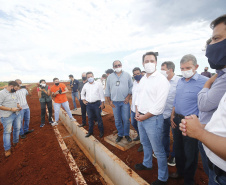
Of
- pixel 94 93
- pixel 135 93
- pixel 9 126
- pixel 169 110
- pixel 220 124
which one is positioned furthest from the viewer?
pixel 94 93

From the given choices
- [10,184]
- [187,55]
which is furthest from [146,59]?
[10,184]

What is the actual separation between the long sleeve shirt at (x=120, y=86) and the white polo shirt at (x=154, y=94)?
3.87 feet

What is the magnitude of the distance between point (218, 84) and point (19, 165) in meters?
4.84

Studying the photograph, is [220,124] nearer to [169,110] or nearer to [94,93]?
[169,110]

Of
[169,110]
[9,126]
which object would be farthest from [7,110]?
[169,110]

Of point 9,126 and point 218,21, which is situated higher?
point 218,21

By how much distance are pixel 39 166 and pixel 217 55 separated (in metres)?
4.45

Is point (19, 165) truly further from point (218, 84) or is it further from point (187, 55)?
point (187, 55)

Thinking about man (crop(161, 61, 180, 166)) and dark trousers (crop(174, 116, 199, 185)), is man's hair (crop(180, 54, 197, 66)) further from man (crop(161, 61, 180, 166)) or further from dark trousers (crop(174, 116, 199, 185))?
dark trousers (crop(174, 116, 199, 185))

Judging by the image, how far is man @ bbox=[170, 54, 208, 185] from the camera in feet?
6.56

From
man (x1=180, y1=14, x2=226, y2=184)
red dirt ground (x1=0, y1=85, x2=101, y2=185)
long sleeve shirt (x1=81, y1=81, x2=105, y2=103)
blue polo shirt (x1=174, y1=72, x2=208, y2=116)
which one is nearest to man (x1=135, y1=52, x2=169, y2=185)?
blue polo shirt (x1=174, y1=72, x2=208, y2=116)

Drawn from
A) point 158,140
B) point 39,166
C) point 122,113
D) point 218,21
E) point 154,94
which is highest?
point 218,21

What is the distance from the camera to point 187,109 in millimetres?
2072

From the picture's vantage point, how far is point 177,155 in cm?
227
